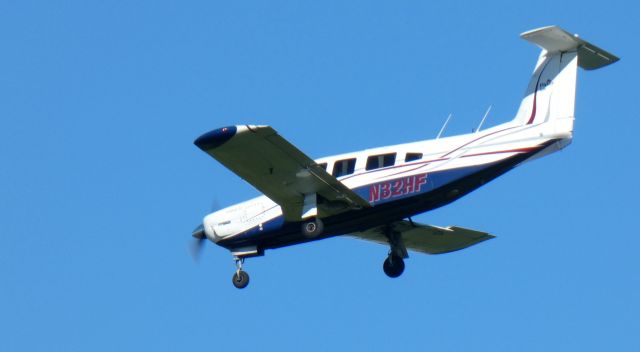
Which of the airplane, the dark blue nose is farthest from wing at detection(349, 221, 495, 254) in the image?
the dark blue nose

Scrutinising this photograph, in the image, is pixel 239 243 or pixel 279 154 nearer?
pixel 279 154

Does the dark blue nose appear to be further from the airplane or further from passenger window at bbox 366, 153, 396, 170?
passenger window at bbox 366, 153, 396, 170

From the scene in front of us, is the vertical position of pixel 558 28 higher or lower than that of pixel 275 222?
higher

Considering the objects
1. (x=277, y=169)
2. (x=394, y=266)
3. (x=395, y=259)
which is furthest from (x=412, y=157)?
(x=394, y=266)

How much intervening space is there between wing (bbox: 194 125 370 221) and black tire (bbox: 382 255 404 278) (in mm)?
2926

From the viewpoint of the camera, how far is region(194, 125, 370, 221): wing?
131 feet

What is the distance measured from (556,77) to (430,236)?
5759 mm

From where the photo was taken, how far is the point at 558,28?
4147 cm

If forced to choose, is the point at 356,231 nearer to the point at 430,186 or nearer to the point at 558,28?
the point at 430,186

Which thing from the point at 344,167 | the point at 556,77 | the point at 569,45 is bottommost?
the point at 344,167

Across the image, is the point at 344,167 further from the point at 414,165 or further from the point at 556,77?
the point at 556,77

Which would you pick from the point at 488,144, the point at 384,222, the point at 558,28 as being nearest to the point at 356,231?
the point at 384,222

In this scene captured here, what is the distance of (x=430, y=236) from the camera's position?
1797 inches

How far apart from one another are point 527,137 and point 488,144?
87 centimetres
